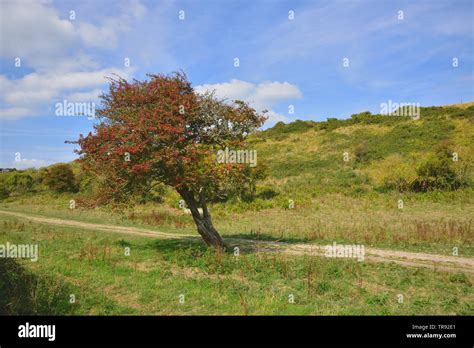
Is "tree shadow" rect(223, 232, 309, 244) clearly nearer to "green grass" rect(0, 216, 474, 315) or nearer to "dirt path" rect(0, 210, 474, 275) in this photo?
"dirt path" rect(0, 210, 474, 275)

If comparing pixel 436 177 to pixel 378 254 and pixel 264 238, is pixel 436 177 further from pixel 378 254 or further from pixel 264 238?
pixel 378 254

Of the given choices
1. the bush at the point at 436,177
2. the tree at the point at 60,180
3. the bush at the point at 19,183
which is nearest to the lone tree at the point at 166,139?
the bush at the point at 436,177

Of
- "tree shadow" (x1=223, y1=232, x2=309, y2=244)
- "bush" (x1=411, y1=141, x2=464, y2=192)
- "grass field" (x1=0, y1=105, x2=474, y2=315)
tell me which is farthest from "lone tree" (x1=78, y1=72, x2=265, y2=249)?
"bush" (x1=411, y1=141, x2=464, y2=192)

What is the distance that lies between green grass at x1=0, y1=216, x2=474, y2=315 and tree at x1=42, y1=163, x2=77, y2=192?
32.6 metres

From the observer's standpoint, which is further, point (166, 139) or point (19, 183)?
point (19, 183)

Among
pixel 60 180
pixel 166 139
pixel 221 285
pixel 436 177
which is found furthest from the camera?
pixel 60 180

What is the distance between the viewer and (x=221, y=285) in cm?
976

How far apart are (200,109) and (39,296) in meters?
7.37

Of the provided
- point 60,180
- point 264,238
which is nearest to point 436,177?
point 264,238

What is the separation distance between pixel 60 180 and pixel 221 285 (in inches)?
1572

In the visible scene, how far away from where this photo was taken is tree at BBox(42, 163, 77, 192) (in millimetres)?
44125

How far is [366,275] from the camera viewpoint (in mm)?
10820

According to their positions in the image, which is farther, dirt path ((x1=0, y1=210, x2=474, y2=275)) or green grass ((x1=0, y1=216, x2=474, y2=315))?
dirt path ((x1=0, y1=210, x2=474, y2=275))
